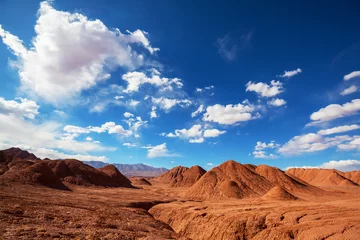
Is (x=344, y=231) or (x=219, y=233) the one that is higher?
(x=344, y=231)

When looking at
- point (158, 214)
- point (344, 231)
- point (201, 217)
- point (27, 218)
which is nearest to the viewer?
point (344, 231)

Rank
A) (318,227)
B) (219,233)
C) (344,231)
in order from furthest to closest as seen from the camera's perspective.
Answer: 1. (219,233)
2. (318,227)
3. (344,231)

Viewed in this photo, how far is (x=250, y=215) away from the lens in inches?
1008

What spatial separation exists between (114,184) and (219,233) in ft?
254

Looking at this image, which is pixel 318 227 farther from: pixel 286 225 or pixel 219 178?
pixel 219 178

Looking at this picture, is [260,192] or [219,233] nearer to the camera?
[219,233]

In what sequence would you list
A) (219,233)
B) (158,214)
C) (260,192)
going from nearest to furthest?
(219,233), (158,214), (260,192)

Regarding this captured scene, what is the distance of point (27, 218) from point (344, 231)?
2620 cm

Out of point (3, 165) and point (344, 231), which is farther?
point (3, 165)

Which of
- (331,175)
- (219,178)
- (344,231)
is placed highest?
(331,175)

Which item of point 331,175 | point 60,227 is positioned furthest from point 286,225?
point 331,175

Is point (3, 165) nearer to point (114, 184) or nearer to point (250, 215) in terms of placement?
point (114, 184)

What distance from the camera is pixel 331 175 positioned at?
148750 mm

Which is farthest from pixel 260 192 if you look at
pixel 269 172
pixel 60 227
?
pixel 60 227
